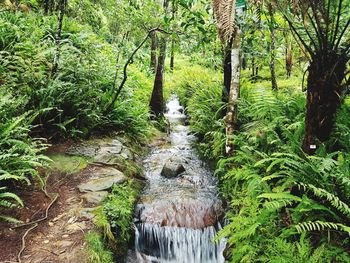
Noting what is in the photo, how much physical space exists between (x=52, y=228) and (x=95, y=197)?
84 centimetres

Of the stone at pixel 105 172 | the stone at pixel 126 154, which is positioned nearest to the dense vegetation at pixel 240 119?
the stone at pixel 105 172

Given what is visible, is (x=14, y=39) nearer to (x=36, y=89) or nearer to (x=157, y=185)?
(x=36, y=89)

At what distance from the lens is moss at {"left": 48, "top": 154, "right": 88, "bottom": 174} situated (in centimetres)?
527

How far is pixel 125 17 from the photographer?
9.00 m

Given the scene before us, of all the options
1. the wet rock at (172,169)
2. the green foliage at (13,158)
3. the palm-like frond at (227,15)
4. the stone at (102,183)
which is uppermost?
the palm-like frond at (227,15)

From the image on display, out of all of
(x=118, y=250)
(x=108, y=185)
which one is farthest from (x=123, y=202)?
(x=118, y=250)

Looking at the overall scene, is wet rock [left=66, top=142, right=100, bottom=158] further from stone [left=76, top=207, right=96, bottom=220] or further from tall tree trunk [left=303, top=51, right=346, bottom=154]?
tall tree trunk [left=303, top=51, right=346, bottom=154]

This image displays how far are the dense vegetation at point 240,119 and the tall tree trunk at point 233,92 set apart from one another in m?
0.03

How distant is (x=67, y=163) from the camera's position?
550cm

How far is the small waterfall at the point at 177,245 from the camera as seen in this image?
449 cm

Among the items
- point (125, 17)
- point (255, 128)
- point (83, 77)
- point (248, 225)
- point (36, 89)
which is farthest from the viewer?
point (125, 17)

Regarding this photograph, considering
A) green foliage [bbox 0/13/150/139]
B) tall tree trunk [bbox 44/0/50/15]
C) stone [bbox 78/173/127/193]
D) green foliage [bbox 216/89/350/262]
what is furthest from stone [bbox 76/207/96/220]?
tall tree trunk [bbox 44/0/50/15]

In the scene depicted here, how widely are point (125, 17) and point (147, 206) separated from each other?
6.22 metres

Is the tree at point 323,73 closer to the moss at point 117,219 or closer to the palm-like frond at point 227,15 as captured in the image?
the palm-like frond at point 227,15
